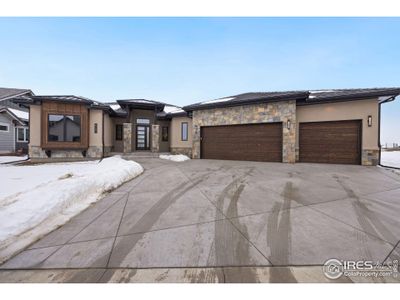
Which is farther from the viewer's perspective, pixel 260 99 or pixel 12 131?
pixel 12 131

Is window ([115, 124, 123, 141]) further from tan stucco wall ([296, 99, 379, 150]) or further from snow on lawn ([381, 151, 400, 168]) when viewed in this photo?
snow on lawn ([381, 151, 400, 168])

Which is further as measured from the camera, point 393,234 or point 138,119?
point 138,119

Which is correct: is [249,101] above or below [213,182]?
above

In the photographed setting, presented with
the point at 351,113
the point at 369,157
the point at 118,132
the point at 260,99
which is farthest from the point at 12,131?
the point at 369,157

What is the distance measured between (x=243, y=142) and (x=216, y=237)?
9190mm

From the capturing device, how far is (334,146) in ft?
30.7

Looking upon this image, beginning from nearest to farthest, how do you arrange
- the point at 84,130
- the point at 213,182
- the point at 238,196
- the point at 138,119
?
the point at 238,196
the point at 213,182
the point at 84,130
the point at 138,119

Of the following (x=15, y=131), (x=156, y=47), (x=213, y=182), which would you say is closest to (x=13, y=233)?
(x=213, y=182)

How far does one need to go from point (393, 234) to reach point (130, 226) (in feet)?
13.1

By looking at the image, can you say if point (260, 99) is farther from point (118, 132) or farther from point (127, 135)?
point (118, 132)

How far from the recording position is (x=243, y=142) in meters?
11.0

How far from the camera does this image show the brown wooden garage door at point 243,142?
10106 millimetres

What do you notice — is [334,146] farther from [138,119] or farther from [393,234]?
[138,119]

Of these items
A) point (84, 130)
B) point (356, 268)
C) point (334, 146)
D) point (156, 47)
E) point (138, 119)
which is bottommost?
point (356, 268)
